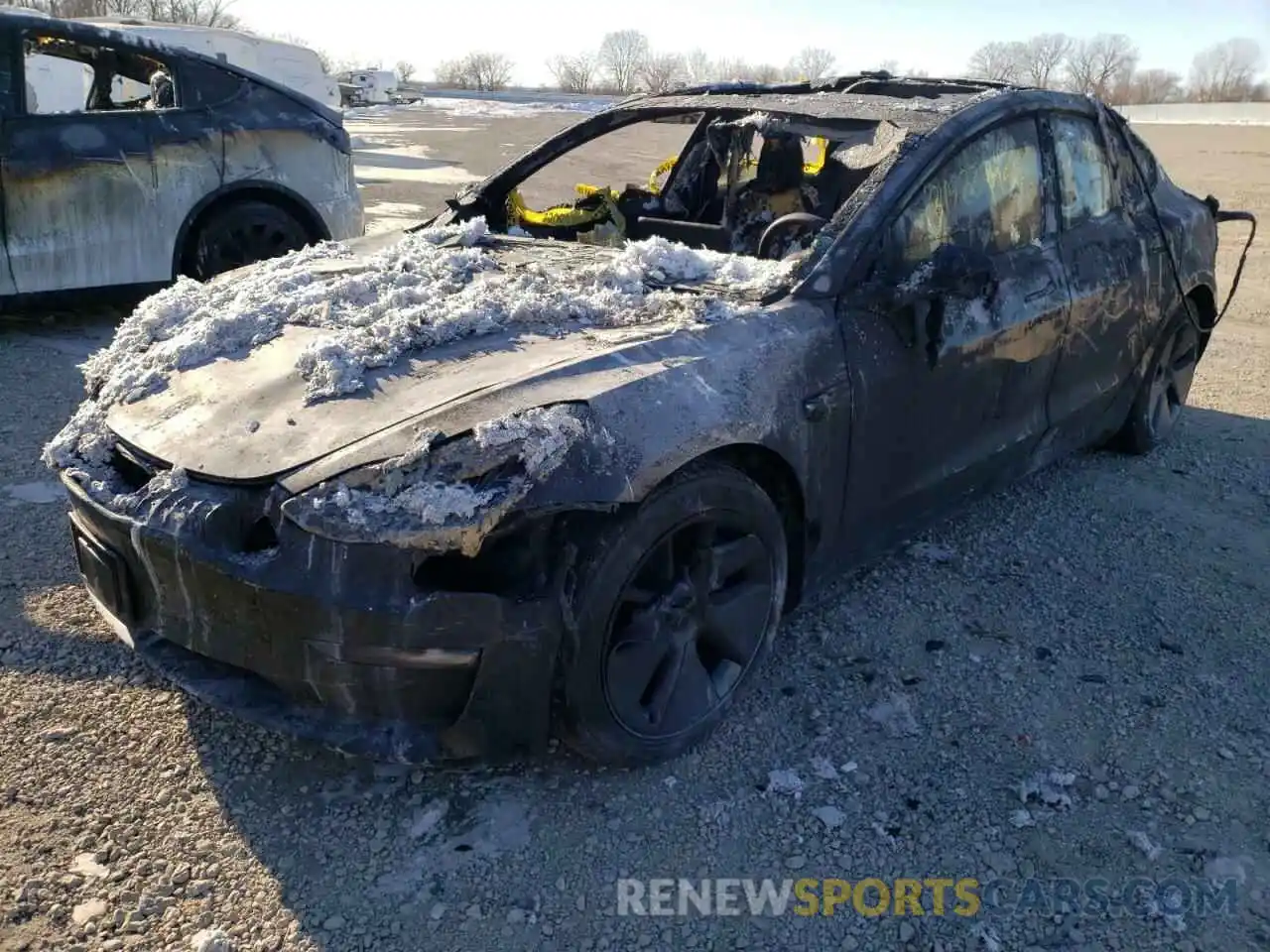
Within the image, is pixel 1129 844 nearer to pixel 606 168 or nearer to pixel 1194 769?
pixel 1194 769

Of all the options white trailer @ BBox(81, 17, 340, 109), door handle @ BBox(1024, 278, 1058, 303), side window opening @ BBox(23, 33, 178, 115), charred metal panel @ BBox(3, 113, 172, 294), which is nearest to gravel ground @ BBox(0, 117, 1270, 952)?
door handle @ BBox(1024, 278, 1058, 303)

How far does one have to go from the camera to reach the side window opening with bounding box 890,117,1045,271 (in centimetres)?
313

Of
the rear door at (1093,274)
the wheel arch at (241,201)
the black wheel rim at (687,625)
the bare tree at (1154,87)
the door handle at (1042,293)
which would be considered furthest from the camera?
the bare tree at (1154,87)

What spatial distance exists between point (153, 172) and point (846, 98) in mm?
4326

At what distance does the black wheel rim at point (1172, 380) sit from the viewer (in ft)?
15.7

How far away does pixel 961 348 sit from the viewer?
3.26 meters

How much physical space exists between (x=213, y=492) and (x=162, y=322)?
1.15 metres

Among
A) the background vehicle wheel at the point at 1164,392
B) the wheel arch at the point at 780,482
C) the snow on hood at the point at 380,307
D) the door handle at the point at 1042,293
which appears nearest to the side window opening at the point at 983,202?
the door handle at the point at 1042,293

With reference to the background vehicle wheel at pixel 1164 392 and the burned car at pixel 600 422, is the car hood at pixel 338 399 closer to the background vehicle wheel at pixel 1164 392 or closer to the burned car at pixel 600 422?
the burned car at pixel 600 422

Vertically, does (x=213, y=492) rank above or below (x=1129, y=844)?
above

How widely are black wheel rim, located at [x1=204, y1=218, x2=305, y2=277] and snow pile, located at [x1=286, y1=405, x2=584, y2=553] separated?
15.2ft

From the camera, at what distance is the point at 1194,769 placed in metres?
2.73

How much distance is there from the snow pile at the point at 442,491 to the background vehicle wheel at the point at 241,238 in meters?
4.63

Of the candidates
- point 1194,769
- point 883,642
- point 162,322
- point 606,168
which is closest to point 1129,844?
point 1194,769
